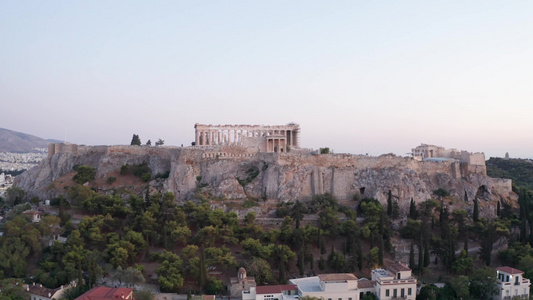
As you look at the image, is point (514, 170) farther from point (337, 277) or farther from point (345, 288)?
point (345, 288)

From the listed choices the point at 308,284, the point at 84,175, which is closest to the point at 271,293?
the point at 308,284

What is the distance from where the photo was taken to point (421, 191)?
45.7m

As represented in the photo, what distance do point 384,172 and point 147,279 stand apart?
24893mm

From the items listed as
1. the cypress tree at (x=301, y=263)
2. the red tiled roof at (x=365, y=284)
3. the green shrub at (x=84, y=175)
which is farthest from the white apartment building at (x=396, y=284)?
the green shrub at (x=84, y=175)

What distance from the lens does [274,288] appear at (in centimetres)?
3073

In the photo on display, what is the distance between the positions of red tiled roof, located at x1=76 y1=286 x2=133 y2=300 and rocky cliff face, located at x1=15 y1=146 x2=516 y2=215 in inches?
664

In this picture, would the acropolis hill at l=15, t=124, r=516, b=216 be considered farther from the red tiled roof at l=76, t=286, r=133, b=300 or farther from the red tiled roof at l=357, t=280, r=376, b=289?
the red tiled roof at l=76, t=286, r=133, b=300

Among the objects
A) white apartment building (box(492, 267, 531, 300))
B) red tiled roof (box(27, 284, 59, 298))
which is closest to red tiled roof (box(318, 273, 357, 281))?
white apartment building (box(492, 267, 531, 300))

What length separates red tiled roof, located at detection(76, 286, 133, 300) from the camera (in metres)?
27.5

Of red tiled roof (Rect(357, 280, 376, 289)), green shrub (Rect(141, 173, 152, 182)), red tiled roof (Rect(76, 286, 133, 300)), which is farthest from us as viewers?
green shrub (Rect(141, 173, 152, 182))

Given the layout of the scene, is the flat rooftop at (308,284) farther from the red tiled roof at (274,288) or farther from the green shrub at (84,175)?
the green shrub at (84,175)

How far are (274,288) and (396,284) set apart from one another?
780 centimetres

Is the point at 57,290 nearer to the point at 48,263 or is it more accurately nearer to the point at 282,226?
the point at 48,263

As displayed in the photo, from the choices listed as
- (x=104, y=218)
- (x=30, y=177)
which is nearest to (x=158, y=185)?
(x=104, y=218)
